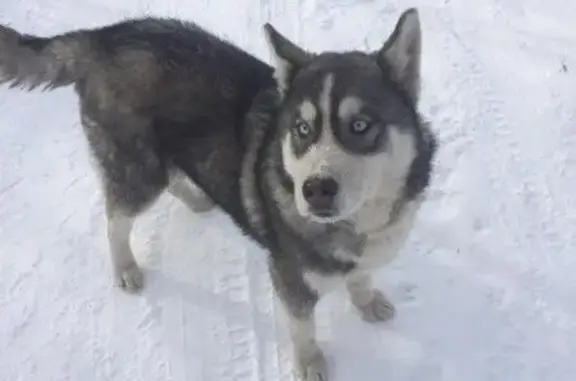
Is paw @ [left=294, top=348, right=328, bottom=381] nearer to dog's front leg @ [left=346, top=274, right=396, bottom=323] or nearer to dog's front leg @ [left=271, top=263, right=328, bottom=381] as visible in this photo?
dog's front leg @ [left=271, top=263, right=328, bottom=381]

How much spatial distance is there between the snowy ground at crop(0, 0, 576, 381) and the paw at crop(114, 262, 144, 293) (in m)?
0.06

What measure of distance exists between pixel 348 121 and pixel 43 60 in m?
1.50

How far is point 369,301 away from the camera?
4.39 meters

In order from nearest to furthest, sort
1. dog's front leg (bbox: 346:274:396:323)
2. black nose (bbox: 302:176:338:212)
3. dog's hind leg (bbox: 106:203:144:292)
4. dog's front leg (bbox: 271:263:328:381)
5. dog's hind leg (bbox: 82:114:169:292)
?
black nose (bbox: 302:176:338:212) → dog's front leg (bbox: 271:263:328:381) → dog's hind leg (bbox: 82:114:169:292) → dog's front leg (bbox: 346:274:396:323) → dog's hind leg (bbox: 106:203:144:292)

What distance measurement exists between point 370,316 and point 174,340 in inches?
38.3

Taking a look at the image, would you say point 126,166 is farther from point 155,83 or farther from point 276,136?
point 276,136

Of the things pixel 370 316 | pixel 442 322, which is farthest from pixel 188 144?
pixel 442 322

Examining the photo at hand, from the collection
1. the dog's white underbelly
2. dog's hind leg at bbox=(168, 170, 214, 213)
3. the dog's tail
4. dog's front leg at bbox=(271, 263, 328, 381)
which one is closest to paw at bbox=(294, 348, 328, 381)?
dog's front leg at bbox=(271, 263, 328, 381)

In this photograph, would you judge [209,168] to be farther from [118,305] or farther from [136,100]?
[118,305]

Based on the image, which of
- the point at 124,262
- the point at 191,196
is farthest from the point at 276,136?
the point at 124,262

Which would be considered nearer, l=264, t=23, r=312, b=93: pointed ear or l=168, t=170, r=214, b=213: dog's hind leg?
l=264, t=23, r=312, b=93: pointed ear

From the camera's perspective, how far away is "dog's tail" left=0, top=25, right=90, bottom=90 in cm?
394

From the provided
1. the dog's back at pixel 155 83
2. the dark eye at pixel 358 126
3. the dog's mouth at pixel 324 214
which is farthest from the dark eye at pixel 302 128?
the dog's back at pixel 155 83

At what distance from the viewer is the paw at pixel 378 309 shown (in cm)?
440
